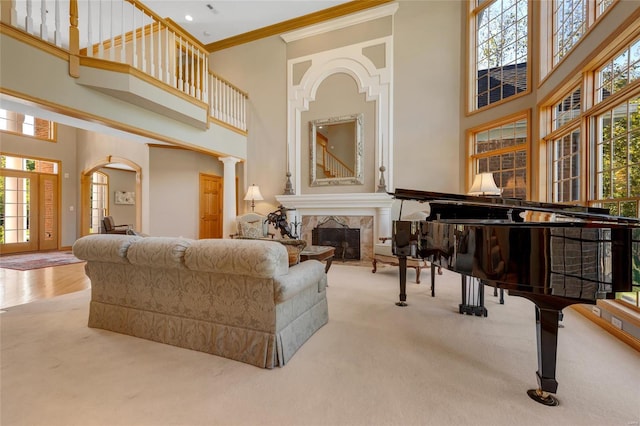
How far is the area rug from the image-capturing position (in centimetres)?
502

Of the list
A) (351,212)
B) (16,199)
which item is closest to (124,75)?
(351,212)

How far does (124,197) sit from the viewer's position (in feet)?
30.2

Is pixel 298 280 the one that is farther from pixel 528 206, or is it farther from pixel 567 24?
pixel 567 24

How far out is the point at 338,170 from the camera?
5.67m

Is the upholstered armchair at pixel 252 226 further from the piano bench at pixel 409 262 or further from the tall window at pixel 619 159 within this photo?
the tall window at pixel 619 159

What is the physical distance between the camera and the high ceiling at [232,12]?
5453mm

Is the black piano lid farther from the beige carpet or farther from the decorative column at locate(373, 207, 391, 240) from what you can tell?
the decorative column at locate(373, 207, 391, 240)

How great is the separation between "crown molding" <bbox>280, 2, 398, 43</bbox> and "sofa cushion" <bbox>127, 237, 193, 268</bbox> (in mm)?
5487

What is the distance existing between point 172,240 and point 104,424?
3.49ft

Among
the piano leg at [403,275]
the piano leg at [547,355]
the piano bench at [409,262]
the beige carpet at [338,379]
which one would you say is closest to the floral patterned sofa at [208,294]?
the beige carpet at [338,379]

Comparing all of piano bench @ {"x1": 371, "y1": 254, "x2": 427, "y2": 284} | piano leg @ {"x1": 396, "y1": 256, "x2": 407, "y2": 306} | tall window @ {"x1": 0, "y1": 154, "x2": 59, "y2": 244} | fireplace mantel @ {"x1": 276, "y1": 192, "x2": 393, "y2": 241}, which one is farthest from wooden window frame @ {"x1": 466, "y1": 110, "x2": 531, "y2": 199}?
tall window @ {"x1": 0, "y1": 154, "x2": 59, "y2": 244}

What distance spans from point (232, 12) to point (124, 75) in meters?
3.37

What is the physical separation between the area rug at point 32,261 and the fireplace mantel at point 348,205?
4114mm

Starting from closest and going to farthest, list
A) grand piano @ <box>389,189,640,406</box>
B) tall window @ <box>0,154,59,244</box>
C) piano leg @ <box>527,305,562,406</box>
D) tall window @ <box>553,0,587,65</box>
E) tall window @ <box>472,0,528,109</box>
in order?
grand piano @ <box>389,189,640,406</box> < piano leg @ <box>527,305,562,406</box> < tall window @ <box>553,0,587,65</box> < tall window @ <box>472,0,528,109</box> < tall window @ <box>0,154,59,244</box>
